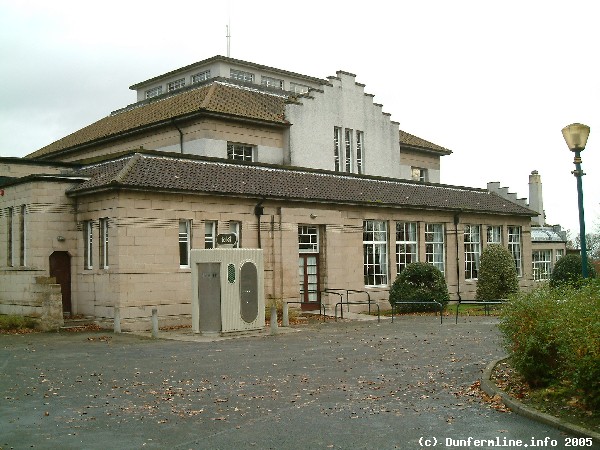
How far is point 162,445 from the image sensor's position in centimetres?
821

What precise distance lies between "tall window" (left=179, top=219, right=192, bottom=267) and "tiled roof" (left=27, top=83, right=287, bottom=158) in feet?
27.2

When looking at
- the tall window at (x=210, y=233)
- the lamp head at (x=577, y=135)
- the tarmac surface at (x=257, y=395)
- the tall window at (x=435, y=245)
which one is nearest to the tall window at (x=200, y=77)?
the tall window at (x=435, y=245)

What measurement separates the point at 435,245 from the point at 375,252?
14.1 ft

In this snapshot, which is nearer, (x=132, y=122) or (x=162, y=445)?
(x=162, y=445)

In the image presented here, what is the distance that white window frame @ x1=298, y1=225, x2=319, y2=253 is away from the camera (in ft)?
92.6

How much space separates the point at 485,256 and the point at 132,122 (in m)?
19.2

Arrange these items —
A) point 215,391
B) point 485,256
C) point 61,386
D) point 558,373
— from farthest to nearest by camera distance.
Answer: point 485,256
point 61,386
point 215,391
point 558,373

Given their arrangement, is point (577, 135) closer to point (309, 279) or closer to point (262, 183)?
point (262, 183)

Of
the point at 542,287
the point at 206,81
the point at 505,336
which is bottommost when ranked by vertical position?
the point at 505,336

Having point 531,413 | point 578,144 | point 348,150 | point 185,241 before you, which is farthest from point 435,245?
point 531,413

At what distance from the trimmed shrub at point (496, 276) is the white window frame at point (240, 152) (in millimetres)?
12127

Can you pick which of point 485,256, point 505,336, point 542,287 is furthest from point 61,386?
point 485,256

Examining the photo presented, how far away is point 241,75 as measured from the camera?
135 ft

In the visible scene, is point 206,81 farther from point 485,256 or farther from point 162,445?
point 162,445
